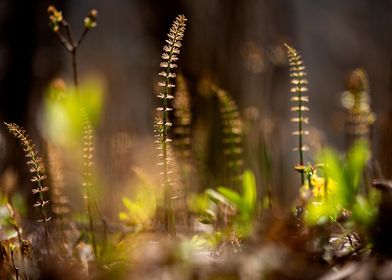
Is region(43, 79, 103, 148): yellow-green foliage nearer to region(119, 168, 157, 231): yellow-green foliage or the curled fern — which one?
region(119, 168, 157, 231): yellow-green foliage

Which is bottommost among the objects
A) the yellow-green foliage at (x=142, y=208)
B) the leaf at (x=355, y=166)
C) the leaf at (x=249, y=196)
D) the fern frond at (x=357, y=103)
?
the yellow-green foliage at (x=142, y=208)

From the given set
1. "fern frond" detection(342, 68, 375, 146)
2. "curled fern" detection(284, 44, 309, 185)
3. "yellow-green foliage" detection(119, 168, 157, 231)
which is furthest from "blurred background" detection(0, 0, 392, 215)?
"yellow-green foliage" detection(119, 168, 157, 231)

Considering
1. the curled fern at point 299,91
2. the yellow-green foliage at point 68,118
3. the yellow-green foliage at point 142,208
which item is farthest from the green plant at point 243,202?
the yellow-green foliage at point 68,118

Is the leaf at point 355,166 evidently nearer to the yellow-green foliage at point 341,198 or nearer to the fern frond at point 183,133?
the yellow-green foliage at point 341,198

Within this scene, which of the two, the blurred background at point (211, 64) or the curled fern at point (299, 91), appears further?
the blurred background at point (211, 64)

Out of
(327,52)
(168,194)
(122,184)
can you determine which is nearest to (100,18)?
(327,52)

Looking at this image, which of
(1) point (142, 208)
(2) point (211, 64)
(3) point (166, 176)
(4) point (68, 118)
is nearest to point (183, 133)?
(1) point (142, 208)

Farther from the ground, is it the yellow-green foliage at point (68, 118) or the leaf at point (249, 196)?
the yellow-green foliage at point (68, 118)

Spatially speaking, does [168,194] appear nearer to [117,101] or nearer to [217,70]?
[217,70]
